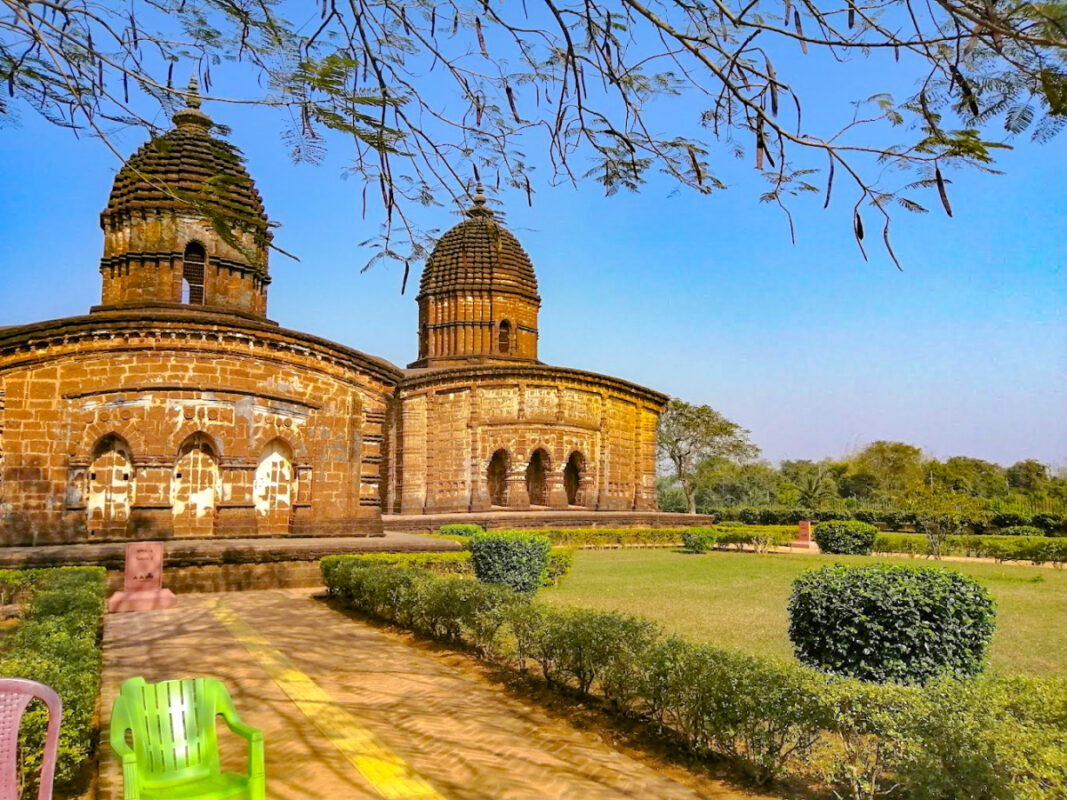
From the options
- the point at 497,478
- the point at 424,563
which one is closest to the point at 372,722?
the point at 424,563

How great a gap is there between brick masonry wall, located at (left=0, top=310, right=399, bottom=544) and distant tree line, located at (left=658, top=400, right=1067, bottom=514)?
16.8 metres

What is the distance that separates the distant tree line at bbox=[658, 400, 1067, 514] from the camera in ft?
119

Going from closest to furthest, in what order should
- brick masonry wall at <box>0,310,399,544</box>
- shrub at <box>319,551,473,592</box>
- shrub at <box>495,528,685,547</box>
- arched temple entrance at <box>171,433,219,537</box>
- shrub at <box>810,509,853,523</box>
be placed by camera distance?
shrub at <box>319,551,473,592</box>
brick masonry wall at <box>0,310,399,544</box>
arched temple entrance at <box>171,433,219,537</box>
shrub at <box>495,528,685,547</box>
shrub at <box>810,509,853,523</box>

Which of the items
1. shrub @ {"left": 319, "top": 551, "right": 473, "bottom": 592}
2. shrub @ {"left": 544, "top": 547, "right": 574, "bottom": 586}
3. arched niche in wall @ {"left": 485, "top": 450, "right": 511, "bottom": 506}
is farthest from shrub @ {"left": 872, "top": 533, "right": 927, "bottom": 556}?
shrub @ {"left": 319, "top": 551, "right": 473, "bottom": 592}

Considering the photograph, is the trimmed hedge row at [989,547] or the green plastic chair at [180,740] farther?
the trimmed hedge row at [989,547]

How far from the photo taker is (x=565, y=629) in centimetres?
674

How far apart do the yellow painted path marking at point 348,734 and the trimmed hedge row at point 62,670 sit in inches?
61.4

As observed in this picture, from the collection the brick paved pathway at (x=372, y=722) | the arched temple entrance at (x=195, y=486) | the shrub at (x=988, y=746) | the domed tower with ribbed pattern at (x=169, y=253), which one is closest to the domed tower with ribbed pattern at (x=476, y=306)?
the domed tower with ribbed pattern at (x=169, y=253)

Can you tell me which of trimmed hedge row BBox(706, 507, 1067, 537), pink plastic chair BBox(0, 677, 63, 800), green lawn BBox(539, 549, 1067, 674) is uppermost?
pink plastic chair BBox(0, 677, 63, 800)

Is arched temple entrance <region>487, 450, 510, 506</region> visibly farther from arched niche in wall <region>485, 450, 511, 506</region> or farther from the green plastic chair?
the green plastic chair

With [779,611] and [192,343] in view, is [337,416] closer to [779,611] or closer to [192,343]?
[192,343]

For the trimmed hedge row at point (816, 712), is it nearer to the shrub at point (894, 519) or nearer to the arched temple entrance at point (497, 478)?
the arched temple entrance at point (497, 478)

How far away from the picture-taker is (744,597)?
1345 centimetres

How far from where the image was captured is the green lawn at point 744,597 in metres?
9.34
